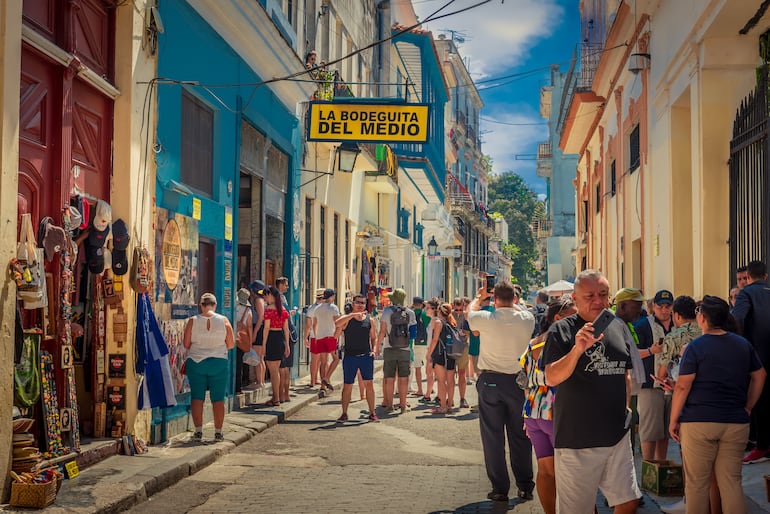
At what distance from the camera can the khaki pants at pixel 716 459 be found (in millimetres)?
6129

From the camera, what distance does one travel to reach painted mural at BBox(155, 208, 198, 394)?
35.4 feet

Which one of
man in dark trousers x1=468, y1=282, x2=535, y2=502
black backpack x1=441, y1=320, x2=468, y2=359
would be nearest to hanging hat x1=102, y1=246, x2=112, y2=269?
man in dark trousers x1=468, y1=282, x2=535, y2=502

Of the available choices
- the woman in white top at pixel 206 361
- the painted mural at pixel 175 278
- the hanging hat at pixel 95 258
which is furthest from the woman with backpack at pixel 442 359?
the hanging hat at pixel 95 258

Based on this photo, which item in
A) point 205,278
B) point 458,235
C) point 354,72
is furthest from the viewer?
Result: point 458,235

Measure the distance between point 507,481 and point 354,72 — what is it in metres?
18.6

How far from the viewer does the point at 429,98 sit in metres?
37.2

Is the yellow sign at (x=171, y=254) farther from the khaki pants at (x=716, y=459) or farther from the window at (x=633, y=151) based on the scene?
the window at (x=633, y=151)

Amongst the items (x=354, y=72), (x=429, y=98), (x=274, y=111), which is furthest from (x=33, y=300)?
(x=429, y=98)

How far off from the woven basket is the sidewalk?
0.20 feet

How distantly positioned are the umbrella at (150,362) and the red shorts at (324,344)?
231 inches

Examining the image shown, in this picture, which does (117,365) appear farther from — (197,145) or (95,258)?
(197,145)

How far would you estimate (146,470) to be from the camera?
8.54 metres

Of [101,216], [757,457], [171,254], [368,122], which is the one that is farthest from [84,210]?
[368,122]

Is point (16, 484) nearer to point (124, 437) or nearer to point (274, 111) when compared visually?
point (124, 437)
